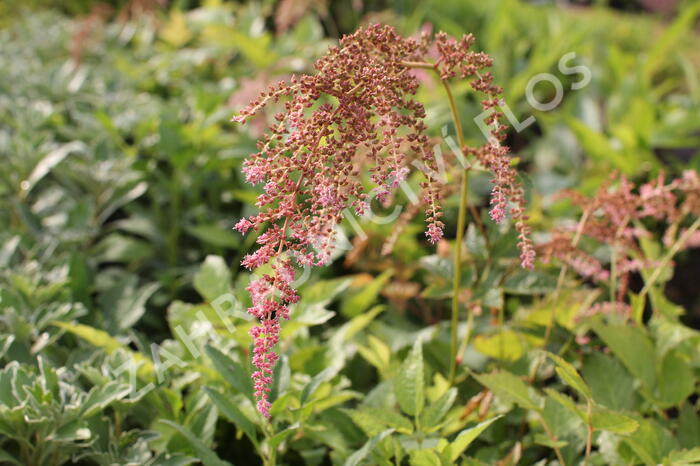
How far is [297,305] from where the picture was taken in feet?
5.22

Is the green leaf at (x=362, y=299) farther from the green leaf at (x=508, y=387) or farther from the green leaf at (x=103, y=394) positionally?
the green leaf at (x=103, y=394)

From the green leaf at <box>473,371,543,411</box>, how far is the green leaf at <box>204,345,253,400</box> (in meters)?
Answer: 0.40

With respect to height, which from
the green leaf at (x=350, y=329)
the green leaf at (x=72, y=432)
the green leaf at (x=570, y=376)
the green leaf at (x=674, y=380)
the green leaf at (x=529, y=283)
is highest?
the green leaf at (x=72, y=432)

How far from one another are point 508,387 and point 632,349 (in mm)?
350

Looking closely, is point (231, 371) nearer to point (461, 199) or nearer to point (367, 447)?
point (367, 447)

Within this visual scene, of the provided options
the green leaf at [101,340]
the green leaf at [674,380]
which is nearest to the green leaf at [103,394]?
the green leaf at [101,340]

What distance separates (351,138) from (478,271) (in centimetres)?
72

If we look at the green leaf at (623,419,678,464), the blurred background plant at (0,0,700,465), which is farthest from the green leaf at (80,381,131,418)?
the green leaf at (623,419,678,464)

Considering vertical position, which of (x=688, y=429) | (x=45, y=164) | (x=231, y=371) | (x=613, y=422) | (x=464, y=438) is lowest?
(x=688, y=429)

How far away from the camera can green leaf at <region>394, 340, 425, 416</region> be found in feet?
4.24

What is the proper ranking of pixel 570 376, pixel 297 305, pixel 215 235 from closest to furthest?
pixel 570 376, pixel 297 305, pixel 215 235

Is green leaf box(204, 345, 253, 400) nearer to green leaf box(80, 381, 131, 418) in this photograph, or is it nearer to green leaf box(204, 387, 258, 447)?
green leaf box(204, 387, 258, 447)

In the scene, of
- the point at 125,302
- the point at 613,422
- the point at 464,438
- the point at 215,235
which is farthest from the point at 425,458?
the point at 215,235

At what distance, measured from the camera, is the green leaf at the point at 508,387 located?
1.28 metres
